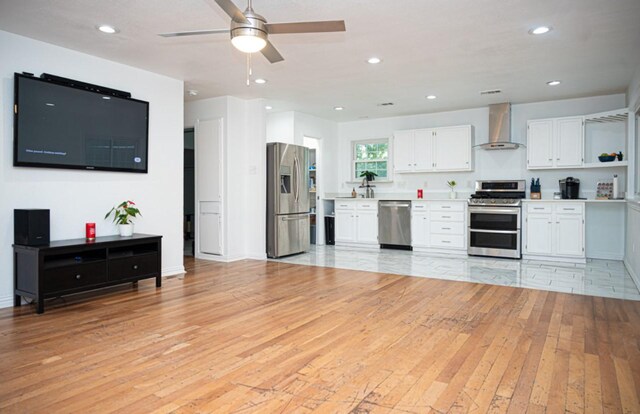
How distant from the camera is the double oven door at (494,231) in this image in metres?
6.31

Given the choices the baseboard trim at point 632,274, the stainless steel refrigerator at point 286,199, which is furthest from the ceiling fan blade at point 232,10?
the baseboard trim at point 632,274

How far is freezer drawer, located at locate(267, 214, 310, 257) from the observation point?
21.6 ft

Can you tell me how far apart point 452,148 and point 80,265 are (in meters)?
5.86

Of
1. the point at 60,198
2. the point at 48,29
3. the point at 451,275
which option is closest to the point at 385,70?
the point at 451,275

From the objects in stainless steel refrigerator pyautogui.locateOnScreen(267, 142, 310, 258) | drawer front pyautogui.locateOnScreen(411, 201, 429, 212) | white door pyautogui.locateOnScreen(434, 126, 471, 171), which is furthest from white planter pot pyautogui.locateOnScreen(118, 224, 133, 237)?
white door pyautogui.locateOnScreen(434, 126, 471, 171)

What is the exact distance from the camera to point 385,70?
4.93 m

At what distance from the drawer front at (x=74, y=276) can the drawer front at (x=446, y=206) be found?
5.06m

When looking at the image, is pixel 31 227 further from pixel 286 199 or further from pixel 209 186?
pixel 286 199

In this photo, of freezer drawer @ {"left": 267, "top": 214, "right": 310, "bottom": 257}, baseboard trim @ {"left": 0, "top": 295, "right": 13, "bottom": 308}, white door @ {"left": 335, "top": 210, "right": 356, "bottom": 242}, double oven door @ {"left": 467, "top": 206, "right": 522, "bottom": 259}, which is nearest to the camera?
baseboard trim @ {"left": 0, "top": 295, "right": 13, "bottom": 308}

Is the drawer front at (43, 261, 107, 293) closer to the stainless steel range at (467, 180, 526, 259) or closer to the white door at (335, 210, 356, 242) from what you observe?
the white door at (335, 210, 356, 242)

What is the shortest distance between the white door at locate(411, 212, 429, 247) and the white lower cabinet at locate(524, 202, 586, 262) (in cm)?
155

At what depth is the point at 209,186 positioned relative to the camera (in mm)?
6469

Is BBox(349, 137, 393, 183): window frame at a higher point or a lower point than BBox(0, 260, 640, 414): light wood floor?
higher

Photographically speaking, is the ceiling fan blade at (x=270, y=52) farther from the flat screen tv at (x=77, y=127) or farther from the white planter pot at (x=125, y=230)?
the white planter pot at (x=125, y=230)
